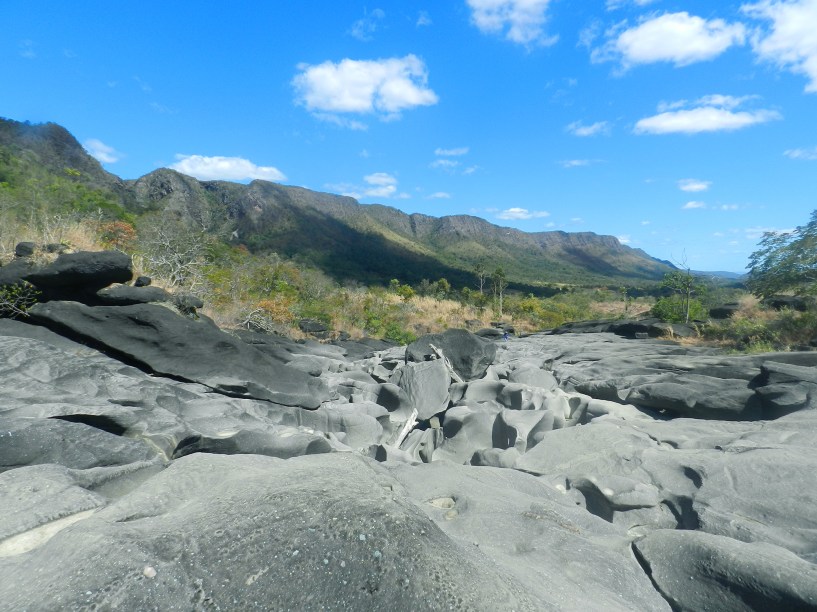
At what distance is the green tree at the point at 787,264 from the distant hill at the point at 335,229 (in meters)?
41.9

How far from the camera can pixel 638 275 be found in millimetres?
133750

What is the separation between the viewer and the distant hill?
60750mm

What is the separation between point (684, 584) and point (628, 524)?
1296 millimetres

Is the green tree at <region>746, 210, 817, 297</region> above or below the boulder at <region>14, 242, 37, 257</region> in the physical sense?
above

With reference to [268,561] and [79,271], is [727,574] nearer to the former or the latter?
[268,561]

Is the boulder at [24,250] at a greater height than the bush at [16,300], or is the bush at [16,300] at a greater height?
the boulder at [24,250]

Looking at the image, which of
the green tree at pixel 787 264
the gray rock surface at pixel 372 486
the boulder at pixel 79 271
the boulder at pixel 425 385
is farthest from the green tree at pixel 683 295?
the boulder at pixel 79 271

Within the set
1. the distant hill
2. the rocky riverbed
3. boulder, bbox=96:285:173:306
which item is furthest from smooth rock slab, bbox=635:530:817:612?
the distant hill

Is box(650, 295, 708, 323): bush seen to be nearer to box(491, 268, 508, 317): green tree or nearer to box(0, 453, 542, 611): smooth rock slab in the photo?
box(491, 268, 508, 317): green tree

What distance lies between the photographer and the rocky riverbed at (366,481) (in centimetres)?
186

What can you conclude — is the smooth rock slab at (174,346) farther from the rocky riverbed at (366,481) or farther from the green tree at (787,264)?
the green tree at (787,264)

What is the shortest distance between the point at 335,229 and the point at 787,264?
269 ft

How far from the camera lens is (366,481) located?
2.57m

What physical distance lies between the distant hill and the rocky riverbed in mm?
36716
